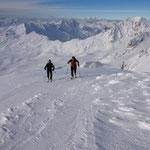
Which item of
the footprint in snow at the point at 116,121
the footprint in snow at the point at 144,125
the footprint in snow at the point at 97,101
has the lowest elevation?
the footprint in snow at the point at 97,101

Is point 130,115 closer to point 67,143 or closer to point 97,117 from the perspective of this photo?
point 97,117

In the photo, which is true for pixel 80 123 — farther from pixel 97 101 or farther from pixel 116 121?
pixel 97 101

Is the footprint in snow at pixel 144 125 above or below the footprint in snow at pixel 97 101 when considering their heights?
above

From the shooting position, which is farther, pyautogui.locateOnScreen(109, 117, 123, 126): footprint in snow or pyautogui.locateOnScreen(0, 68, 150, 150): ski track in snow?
pyautogui.locateOnScreen(109, 117, 123, 126): footprint in snow

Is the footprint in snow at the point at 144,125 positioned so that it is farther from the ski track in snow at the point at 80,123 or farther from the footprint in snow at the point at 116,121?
the footprint in snow at the point at 116,121

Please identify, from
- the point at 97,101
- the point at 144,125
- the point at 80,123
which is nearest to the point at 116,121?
the point at 144,125

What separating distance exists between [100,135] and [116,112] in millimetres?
1946

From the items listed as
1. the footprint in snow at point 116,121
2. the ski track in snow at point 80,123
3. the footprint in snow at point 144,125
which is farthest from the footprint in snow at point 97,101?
the footprint in snow at point 144,125

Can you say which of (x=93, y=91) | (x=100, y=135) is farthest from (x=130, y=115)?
(x=93, y=91)

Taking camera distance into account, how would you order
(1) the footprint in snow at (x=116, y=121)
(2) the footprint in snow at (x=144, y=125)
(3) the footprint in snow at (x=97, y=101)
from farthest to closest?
1. (3) the footprint in snow at (x=97, y=101)
2. (1) the footprint in snow at (x=116, y=121)
3. (2) the footprint in snow at (x=144, y=125)

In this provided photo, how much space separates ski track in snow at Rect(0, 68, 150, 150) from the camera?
5.11m

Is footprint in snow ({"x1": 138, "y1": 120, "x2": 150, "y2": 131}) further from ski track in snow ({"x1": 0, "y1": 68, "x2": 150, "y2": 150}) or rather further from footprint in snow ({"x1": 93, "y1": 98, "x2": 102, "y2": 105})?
footprint in snow ({"x1": 93, "y1": 98, "x2": 102, "y2": 105})

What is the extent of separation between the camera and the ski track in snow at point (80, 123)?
201 inches

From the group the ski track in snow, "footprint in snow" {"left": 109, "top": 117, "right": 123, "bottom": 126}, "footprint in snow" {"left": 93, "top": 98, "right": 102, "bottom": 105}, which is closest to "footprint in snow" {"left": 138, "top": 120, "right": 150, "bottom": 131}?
the ski track in snow
